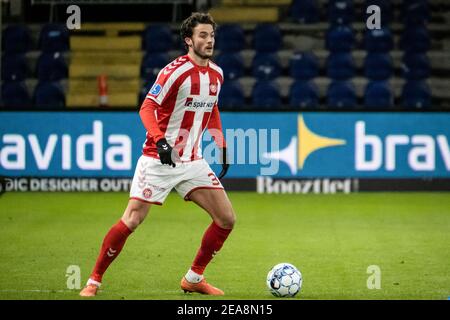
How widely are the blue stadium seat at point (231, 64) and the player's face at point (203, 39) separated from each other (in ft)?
32.9

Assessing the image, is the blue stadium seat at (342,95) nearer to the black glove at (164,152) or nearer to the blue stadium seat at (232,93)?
the blue stadium seat at (232,93)

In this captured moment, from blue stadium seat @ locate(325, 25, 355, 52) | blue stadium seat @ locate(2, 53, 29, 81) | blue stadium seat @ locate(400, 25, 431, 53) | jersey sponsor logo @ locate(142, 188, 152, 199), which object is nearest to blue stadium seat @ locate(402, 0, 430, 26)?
blue stadium seat @ locate(400, 25, 431, 53)

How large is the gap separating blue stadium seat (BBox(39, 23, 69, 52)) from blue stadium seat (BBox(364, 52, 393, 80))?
5.23 metres

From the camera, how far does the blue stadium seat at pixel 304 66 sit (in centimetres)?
1803

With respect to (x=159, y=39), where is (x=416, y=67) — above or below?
below

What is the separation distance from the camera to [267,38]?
18.5 metres

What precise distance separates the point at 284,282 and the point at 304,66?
10.6 meters

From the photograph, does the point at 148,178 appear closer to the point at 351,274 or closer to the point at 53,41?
the point at 351,274

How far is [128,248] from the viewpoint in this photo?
10555 millimetres

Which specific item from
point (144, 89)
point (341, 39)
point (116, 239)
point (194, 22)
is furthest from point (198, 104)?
point (341, 39)

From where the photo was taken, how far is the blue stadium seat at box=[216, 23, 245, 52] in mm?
18422

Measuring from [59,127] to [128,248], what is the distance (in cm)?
476

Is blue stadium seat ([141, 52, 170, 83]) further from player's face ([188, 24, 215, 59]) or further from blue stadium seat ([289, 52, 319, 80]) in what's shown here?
player's face ([188, 24, 215, 59])

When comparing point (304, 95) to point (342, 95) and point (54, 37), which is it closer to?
point (342, 95)
